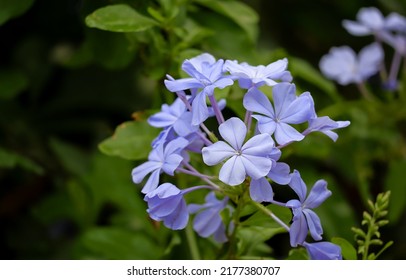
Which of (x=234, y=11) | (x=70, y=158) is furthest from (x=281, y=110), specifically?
(x=70, y=158)

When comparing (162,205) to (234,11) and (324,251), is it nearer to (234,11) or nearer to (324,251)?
(324,251)

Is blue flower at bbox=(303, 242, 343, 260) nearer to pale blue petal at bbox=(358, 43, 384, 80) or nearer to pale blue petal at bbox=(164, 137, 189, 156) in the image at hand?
pale blue petal at bbox=(164, 137, 189, 156)

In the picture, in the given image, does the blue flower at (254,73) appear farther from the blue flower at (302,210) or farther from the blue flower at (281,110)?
the blue flower at (302,210)

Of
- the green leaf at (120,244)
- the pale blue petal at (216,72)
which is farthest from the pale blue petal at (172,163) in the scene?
the green leaf at (120,244)

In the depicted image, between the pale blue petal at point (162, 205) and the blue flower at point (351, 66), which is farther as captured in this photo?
the blue flower at point (351, 66)

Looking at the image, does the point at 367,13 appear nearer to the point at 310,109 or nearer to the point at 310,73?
the point at 310,73
